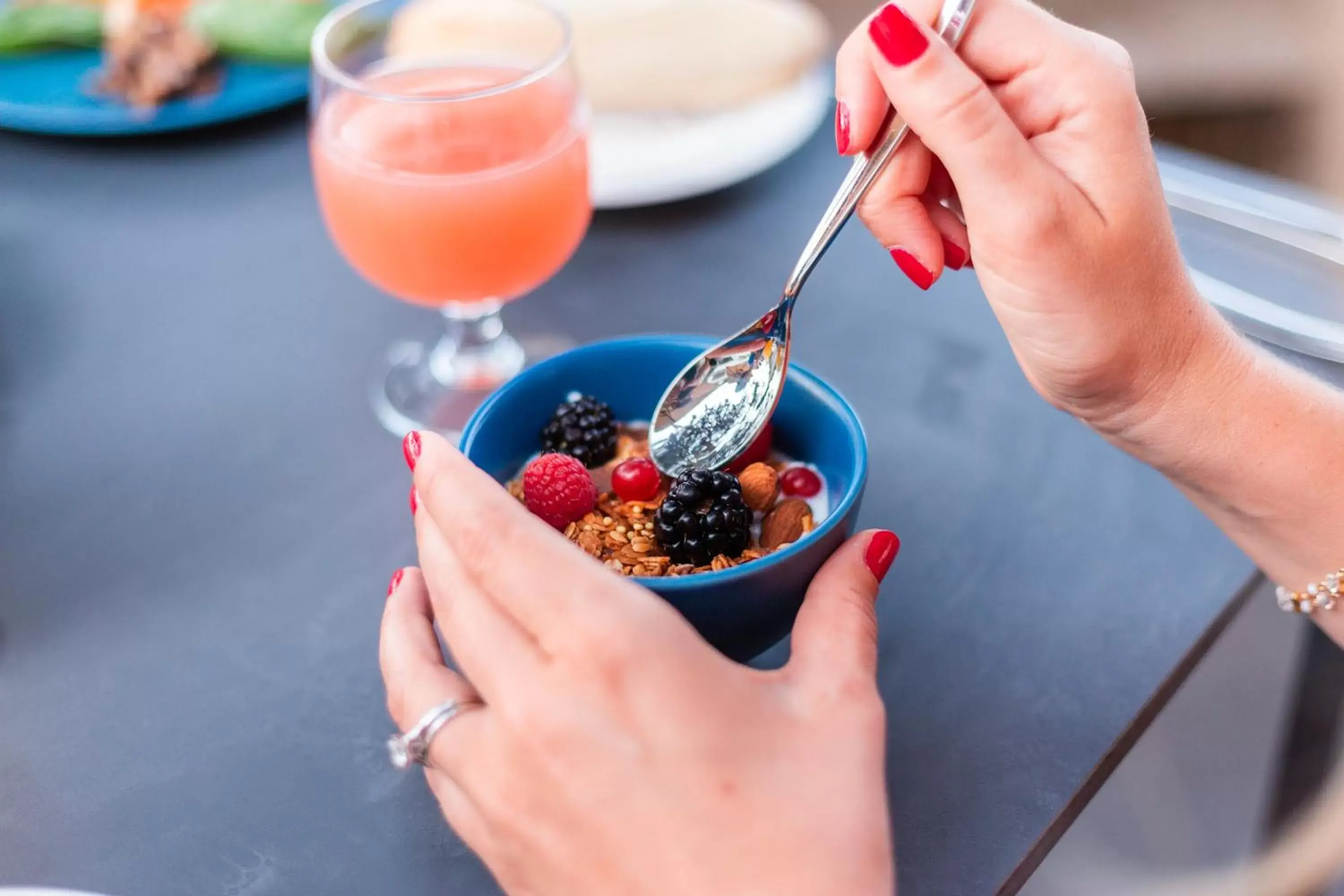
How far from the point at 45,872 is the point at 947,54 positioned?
0.70m

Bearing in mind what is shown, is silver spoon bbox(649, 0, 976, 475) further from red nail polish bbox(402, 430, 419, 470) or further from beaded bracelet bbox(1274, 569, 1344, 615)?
beaded bracelet bbox(1274, 569, 1344, 615)

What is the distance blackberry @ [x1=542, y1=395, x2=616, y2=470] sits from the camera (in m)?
0.79

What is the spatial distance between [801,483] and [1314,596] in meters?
0.37

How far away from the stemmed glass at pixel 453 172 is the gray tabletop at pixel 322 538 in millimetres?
67

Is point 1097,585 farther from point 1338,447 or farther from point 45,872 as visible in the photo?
point 45,872

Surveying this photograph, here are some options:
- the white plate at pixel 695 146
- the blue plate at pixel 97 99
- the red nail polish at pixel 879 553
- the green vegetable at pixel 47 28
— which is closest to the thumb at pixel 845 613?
Result: the red nail polish at pixel 879 553

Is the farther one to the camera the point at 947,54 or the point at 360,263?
the point at 360,263

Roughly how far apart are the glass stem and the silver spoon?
28 cm

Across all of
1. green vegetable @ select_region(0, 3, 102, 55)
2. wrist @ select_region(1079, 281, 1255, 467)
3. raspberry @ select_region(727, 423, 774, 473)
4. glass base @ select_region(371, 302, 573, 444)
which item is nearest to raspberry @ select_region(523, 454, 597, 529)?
raspberry @ select_region(727, 423, 774, 473)

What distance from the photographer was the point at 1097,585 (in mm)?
844

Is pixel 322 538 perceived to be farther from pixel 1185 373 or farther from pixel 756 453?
pixel 1185 373

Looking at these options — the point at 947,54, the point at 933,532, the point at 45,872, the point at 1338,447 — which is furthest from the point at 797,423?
the point at 45,872

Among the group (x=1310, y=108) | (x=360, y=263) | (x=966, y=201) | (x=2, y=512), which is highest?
(x=966, y=201)

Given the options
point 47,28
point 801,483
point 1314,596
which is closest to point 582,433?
point 801,483
